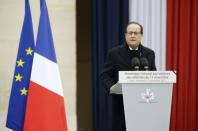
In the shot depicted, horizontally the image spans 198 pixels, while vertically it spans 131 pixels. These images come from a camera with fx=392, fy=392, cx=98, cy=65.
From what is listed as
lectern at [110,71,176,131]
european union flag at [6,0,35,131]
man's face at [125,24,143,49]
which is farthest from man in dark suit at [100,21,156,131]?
european union flag at [6,0,35,131]

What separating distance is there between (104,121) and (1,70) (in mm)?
1612

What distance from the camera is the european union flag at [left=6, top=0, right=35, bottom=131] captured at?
3467 millimetres

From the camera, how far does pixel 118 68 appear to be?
3.87 meters

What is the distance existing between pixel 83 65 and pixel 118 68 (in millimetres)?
2182

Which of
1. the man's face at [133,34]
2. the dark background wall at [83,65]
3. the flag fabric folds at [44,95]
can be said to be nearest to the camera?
the flag fabric folds at [44,95]

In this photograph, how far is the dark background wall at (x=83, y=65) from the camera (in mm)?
5836

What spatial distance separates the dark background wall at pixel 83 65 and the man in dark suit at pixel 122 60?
6.48 ft

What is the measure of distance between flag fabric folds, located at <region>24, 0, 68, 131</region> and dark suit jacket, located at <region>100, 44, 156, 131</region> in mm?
554

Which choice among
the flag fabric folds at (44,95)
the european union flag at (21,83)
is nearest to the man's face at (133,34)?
the flag fabric folds at (44,95)

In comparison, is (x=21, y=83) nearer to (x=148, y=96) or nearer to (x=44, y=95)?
(x=44, y=95)

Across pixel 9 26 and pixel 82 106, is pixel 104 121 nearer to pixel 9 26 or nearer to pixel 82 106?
pixel 82 106

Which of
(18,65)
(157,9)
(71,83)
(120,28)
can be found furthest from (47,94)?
(157,9)

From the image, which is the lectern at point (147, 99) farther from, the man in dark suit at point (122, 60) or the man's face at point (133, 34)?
the man's face at point (133, 34)

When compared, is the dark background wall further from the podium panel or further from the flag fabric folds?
the podium panel
